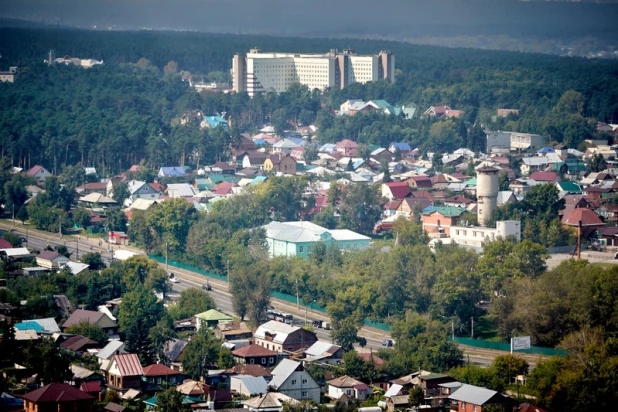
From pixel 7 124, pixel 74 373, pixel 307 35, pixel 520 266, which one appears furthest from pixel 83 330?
pixel 307 35

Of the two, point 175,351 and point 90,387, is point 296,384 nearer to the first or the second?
point 175,351

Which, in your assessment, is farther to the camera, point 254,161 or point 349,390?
point 254,161

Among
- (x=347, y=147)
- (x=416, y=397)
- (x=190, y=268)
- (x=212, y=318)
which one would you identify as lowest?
(x=190, y=268)

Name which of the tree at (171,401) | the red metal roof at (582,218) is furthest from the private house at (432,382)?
the red metal roof at (582,218)

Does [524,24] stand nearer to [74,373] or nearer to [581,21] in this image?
[581,21]

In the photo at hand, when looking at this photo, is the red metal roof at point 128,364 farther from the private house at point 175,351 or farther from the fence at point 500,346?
the fence at point 500,346

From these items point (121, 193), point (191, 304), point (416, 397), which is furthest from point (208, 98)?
point (416, 397)
